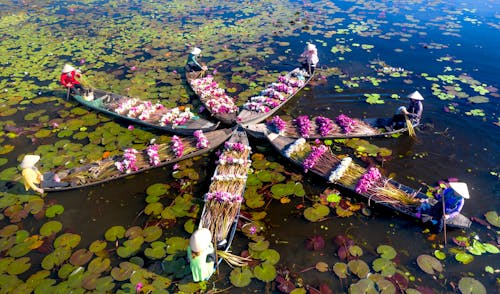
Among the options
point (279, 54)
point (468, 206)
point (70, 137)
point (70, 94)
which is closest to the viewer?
point (468, 206)

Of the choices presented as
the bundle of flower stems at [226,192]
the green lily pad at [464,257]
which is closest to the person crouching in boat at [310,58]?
the bundle of flower stems at [226,192]

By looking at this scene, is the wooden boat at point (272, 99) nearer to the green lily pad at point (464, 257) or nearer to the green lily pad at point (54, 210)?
the green lily pad at point (54, 210)

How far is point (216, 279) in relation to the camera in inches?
274

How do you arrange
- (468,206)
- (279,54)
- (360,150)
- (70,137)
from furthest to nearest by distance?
(279,54)
(70,137)
(360,150)
(468,206)

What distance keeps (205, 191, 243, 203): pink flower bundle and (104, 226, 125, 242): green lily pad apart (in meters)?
2.20

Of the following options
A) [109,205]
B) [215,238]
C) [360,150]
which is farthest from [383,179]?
[109,205]

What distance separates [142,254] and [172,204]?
62.8 inches

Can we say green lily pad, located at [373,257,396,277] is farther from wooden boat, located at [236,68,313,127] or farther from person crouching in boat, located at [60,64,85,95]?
person crouching in boat, located at [60,64,85,95]

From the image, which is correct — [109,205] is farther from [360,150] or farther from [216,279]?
[360,150]

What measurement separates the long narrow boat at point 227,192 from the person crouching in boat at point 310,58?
5496mm

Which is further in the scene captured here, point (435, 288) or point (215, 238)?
point (215, 238)

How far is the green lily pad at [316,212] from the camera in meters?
8.23

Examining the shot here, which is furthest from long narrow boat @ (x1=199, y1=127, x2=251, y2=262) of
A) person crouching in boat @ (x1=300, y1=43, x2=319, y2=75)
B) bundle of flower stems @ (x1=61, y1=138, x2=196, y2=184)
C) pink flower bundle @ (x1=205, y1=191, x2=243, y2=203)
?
person crouching in boat @ (x1=300, y1=43, x2=319, y2=75)

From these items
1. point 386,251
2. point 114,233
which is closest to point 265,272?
point 386,251
